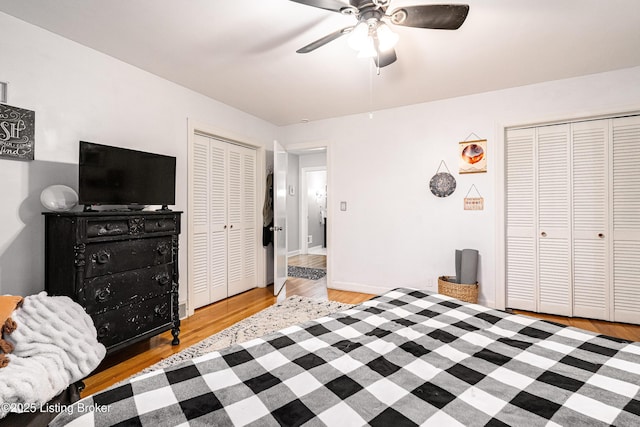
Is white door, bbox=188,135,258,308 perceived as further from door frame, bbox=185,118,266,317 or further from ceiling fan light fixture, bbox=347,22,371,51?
ceiling fan light fixture, bbox=347,22,371,51

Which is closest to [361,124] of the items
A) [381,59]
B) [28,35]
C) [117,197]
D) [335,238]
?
[335,238]

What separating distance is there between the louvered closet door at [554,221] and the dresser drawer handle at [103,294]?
408 cm

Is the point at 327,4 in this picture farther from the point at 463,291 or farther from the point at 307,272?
the point at 307,272

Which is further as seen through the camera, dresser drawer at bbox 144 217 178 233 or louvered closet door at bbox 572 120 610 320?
louvered closet door at bbox 572 120 610 320

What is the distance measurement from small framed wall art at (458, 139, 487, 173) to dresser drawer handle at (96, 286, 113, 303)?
144 inches

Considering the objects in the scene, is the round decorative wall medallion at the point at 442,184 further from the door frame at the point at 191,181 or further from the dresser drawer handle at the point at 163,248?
the dresser drawer handle at the point at 163,248

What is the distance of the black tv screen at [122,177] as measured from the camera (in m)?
2.15

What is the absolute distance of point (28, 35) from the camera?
2.10 m

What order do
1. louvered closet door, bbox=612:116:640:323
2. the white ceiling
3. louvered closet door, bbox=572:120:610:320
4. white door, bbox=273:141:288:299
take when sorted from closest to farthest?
the white ceiling < louvered closet door, bbox=612:116:640:323 < louvered closet door, bbox=572:120:610:320 < white door, bbox=273:141:288:299

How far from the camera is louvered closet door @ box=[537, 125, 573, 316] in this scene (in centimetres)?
321

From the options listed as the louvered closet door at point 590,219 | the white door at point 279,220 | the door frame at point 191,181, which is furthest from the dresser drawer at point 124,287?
the louvered closet door at point 590,219

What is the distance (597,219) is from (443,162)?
1.61 m

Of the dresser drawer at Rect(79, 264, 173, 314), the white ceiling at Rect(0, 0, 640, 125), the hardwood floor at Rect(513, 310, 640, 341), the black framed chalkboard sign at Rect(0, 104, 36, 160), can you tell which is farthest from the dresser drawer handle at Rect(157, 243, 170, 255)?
the hardwood floor at Rect(513, 310, 640, 341)

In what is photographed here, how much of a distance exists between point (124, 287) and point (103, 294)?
15 centimetres
